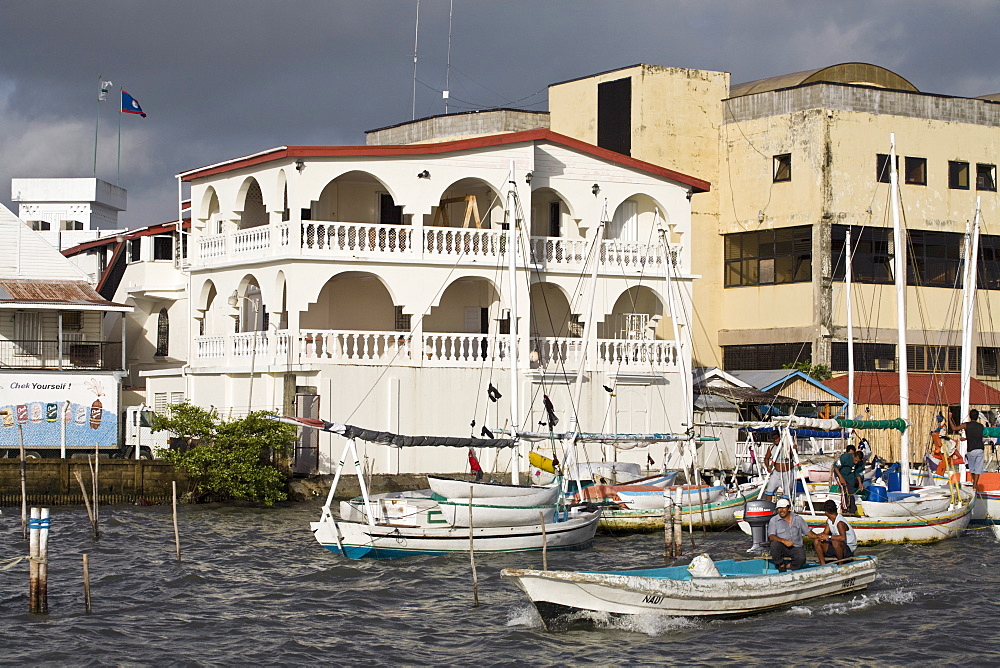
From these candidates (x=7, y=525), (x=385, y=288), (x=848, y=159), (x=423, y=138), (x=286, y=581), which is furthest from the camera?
(x=423, y=138)

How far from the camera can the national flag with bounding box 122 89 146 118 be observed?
5350 centimetres

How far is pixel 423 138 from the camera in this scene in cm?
5609

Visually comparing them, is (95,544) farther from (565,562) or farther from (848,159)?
(848,159)

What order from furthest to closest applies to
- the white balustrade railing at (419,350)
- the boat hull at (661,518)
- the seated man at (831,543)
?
the white balustrade railing at (419,350) < the boat hull at (661,518) < the seated man at (831,543)

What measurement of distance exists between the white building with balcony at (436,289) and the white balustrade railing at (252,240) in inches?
3.0

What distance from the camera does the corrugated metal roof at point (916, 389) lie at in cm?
4694

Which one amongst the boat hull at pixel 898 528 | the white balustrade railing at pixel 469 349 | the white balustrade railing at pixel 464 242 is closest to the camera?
the boat hull at pixel 898 528

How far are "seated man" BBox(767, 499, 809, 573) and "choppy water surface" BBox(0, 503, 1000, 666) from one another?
91cm

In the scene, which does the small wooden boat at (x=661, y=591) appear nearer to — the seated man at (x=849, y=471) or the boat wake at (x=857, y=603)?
the boat wake at (x=857, y=603)

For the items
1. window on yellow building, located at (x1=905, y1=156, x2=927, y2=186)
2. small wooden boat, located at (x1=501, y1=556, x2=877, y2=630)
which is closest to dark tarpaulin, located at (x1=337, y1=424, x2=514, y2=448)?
small wooden boat, located at (x1=501, y1=556, x2=877, y2=630)

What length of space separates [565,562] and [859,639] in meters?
8.04

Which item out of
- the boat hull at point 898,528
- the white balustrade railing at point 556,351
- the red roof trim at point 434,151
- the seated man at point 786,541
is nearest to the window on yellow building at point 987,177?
the red roof trim at point 434,151

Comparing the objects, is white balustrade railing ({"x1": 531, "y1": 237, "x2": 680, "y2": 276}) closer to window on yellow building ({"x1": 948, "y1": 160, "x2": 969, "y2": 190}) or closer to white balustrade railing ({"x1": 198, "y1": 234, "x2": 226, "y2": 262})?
white balustrade railing ({"x1": 198, "y1": 234, "x2": 226, "y2": 262})

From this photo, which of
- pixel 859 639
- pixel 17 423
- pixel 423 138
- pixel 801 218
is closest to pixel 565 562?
pixel 859 639
